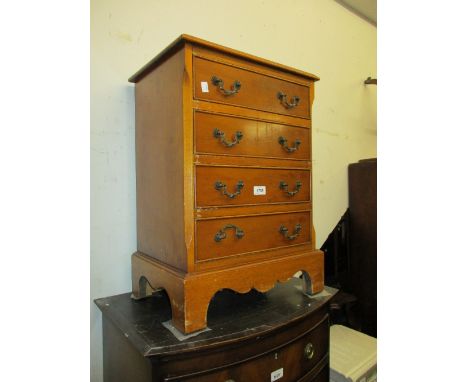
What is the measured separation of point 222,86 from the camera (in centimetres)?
95

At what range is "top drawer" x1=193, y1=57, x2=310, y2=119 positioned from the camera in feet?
3.02

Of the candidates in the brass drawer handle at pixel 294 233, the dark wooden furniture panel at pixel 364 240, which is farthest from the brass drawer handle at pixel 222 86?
the dark wooden furniture panel at pixel 364 240

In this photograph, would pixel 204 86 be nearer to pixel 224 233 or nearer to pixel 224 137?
pixel 224 137

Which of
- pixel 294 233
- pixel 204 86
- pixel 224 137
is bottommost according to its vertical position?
pixel 294 233

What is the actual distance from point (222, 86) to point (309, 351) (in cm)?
95

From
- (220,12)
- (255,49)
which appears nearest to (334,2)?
(255,49)

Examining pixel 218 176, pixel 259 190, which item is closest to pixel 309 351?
pixel 259 190

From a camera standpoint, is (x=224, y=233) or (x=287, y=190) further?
(x=287, y=190)

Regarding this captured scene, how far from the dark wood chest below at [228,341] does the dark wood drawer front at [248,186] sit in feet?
1.22

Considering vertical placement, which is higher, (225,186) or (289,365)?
(225,186)

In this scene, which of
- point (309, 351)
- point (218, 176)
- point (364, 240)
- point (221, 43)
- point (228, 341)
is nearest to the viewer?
point (228, 341)

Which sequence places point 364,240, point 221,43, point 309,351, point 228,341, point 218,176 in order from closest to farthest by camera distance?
point 228,341, point 218,176, point 309,351, point 221,43, point 364,240
